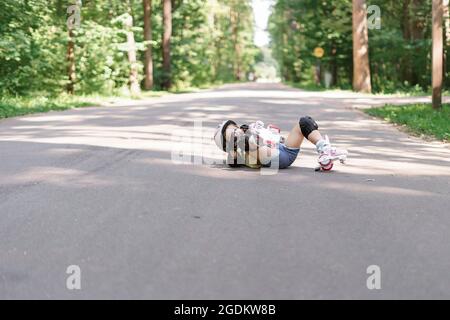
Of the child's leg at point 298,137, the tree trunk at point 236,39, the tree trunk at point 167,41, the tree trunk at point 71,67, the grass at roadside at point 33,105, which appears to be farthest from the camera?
the tree trunk at point 236,39

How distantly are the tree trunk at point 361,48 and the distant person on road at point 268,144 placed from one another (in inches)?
978

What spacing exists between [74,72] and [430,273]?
1015 inches

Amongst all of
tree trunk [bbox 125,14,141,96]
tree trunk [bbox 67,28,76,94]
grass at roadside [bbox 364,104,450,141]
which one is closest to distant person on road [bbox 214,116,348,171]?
grass at roadside [bbox 364,104,450,141]

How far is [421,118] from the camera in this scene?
49.0ft

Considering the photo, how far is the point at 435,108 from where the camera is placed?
1658 cm

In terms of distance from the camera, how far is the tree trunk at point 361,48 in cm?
3156

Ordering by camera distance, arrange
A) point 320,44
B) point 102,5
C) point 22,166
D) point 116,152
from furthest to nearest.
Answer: point 320,44
point 102,5
point 116,152
point 22,166

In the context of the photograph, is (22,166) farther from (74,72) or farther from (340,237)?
(74,72)

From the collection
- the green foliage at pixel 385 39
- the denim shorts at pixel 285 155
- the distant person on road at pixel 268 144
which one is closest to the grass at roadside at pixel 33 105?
the distant person on road at pixel 268 144

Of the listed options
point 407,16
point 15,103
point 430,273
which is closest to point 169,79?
point 407,16

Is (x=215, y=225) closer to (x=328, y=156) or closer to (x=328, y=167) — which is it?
(x=328, y=156)

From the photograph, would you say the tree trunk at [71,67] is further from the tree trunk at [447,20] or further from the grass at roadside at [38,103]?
the tree trunk at [447,20]

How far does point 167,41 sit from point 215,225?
3482 centimetres
